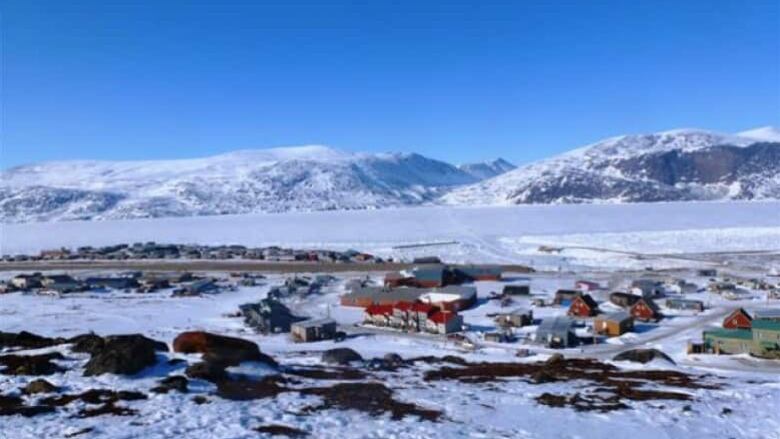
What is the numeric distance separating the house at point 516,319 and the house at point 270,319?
34.9ft

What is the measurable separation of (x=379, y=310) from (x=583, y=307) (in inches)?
448

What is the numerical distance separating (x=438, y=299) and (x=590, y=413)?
2515cm

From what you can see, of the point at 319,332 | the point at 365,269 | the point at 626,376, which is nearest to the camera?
the point at 626,376

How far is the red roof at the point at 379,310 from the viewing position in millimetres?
32406

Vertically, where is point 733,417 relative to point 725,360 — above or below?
above

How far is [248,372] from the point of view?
15.2 meters

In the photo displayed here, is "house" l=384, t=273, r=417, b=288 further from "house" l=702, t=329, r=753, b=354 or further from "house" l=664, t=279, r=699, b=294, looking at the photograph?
"house" l=702, t=329, r=753, b=354

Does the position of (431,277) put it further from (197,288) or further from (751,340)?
(751,340)

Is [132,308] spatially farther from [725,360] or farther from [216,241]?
[216,241]

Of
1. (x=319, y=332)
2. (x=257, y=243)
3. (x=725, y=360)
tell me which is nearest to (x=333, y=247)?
(x=257, y=243)

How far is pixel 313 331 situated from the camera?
92.1 feet

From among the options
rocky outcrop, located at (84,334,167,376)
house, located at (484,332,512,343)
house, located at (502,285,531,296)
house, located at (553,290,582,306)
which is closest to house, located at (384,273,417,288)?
house, located at (502,285,531,296)

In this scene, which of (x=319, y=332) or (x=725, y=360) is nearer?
(x=725, y=360)

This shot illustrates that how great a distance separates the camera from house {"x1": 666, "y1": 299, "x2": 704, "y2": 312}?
34.7 metres
